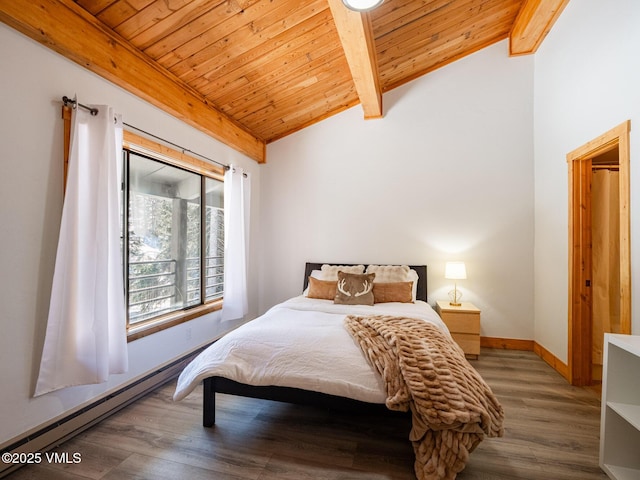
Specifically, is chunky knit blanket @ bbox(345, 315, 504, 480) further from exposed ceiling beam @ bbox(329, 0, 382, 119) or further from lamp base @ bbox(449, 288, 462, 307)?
exposed ceiling beam @ bbox(329, 0, 382, 119)

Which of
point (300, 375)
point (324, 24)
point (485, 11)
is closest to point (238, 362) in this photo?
point (300, 375)

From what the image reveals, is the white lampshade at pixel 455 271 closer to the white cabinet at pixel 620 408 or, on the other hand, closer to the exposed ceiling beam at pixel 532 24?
the white cabinet at pixel 620 408

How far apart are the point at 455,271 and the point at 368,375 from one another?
2057mm

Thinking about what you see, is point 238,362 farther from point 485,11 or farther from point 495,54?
point 495,54

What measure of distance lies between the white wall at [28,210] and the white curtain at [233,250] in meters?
1.50

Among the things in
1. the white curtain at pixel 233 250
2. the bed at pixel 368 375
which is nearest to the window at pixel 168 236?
the white curtain at pixel 233 250

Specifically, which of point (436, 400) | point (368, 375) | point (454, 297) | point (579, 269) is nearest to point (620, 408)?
point (436, 400)

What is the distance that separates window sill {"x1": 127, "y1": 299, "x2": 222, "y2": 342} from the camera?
2316 mm

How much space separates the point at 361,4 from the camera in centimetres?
183

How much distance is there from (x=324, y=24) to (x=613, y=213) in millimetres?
3075

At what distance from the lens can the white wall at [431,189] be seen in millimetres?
3402

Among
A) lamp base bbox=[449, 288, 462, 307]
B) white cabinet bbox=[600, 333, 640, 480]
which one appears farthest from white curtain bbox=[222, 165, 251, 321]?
white cabinet bbox=[600, 333, 640, 480]

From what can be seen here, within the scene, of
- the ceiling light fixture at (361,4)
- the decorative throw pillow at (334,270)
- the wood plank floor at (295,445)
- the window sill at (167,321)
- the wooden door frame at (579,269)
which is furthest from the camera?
the decorative throw pillow at (334,270)

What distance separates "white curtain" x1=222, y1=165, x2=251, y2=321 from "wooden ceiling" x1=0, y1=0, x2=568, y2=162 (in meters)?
0.52
